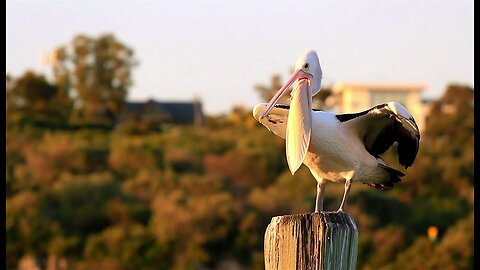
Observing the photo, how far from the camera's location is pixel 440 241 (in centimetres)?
2416

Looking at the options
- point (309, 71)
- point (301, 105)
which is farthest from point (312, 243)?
point (309, 71)

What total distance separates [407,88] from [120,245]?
2636cm

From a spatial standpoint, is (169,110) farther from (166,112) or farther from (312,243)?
(312,243)

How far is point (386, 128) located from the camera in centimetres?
544

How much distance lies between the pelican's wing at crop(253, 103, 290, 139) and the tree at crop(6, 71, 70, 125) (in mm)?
33066

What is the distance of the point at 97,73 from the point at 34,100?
3064 mm

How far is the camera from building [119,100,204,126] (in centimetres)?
4262

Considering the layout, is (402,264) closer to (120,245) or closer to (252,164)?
(120,245)

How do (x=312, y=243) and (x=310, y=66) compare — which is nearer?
(x=312, y=243)

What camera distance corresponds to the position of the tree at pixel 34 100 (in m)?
→ 38.9

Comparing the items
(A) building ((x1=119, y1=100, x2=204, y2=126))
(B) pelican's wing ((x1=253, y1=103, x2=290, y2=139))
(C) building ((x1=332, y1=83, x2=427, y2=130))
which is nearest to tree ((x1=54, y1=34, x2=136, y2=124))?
(A) building ((x1=119, y1=100, x2=204, y2=126))

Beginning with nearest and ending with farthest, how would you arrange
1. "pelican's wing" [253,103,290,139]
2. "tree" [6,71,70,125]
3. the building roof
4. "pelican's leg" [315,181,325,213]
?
"pelican's leg" [315,181,325,213] → "pelican's wing" [253,103,290,139] → "tree" [6,71,70,125] → the building roof

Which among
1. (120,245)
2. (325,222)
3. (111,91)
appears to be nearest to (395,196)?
(120,245)

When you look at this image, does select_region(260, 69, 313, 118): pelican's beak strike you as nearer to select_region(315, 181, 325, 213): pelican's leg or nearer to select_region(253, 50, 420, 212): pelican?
select_region(253, 50, 420, 212): pelican
